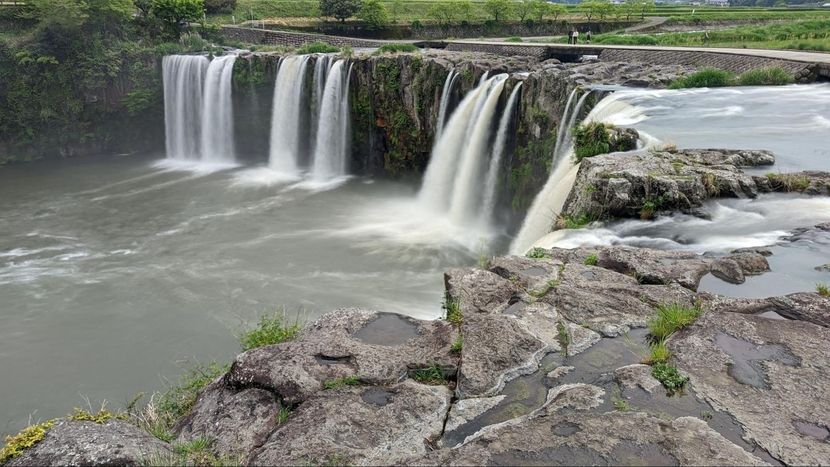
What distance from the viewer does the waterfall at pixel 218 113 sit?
28172 mm

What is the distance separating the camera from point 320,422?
14.4 feet

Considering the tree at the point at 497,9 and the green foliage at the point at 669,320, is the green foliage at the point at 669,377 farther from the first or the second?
the tree at the point at 497,9

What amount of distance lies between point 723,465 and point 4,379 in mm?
12753

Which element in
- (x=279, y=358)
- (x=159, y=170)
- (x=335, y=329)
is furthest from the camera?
(x=159, y=170)

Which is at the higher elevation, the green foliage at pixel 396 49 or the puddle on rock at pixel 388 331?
the green foliage at pixel 396 49

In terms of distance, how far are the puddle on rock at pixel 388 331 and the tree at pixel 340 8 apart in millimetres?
42498

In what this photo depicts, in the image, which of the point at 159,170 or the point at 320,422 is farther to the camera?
the point at 159,170

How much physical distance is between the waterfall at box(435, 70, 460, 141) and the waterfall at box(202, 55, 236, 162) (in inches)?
480

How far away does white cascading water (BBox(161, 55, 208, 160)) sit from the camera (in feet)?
95.4

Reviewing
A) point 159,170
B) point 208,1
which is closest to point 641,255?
point 159,170

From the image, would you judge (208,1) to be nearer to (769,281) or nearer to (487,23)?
(487,23)

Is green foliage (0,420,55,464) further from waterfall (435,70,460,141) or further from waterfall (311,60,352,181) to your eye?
waterfall (311,60,352,181)

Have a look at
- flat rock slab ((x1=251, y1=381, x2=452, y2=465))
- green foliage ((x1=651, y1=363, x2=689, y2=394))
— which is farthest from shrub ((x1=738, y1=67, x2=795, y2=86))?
flat rock slab ((x1=251, y1=381, x2=452, y2=465))

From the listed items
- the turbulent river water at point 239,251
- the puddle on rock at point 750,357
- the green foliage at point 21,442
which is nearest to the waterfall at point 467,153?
the turbulent river water at point 239,251
